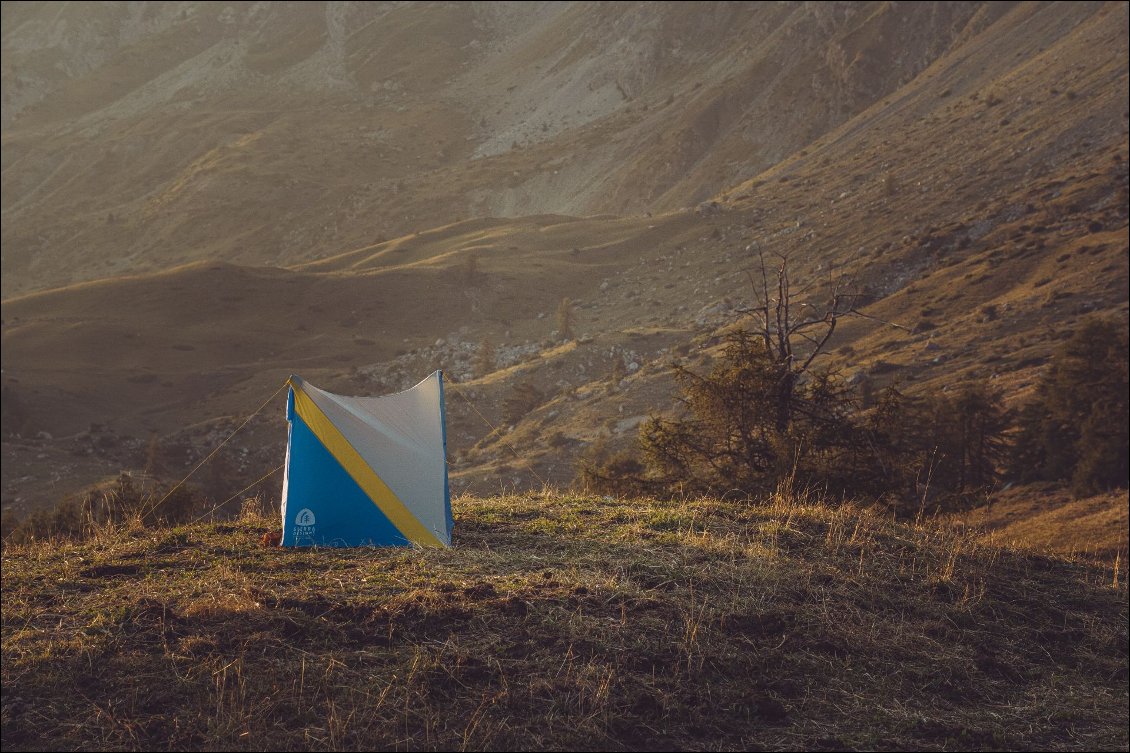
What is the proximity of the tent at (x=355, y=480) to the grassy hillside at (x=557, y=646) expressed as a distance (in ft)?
1.46

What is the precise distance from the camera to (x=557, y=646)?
5.75m

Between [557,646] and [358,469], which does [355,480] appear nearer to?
[358,469]

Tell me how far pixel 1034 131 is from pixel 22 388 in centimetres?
5846

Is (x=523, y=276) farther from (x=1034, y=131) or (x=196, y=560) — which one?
(x=196, y=560)

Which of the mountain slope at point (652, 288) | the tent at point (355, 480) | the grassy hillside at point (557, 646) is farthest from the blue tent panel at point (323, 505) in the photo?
the mountain slope at point (652, 288)

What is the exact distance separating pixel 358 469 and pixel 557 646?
11.5 ft

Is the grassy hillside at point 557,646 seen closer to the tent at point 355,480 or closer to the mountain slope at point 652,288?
the tent at point 355,480

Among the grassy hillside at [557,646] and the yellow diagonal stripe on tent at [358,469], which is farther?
the yellow diagonal stripe on tent at [358,469]

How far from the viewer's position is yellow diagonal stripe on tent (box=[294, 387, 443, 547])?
8.48m

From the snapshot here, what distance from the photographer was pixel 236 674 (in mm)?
5062

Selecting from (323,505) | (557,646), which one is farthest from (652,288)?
(557,646)

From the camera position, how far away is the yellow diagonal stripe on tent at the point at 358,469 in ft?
27.8

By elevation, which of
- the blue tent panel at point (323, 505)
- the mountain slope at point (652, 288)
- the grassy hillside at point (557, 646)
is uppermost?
the mountain slope at point (652, 288)

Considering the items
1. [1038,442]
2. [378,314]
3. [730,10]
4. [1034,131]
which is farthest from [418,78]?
[1038,442]
